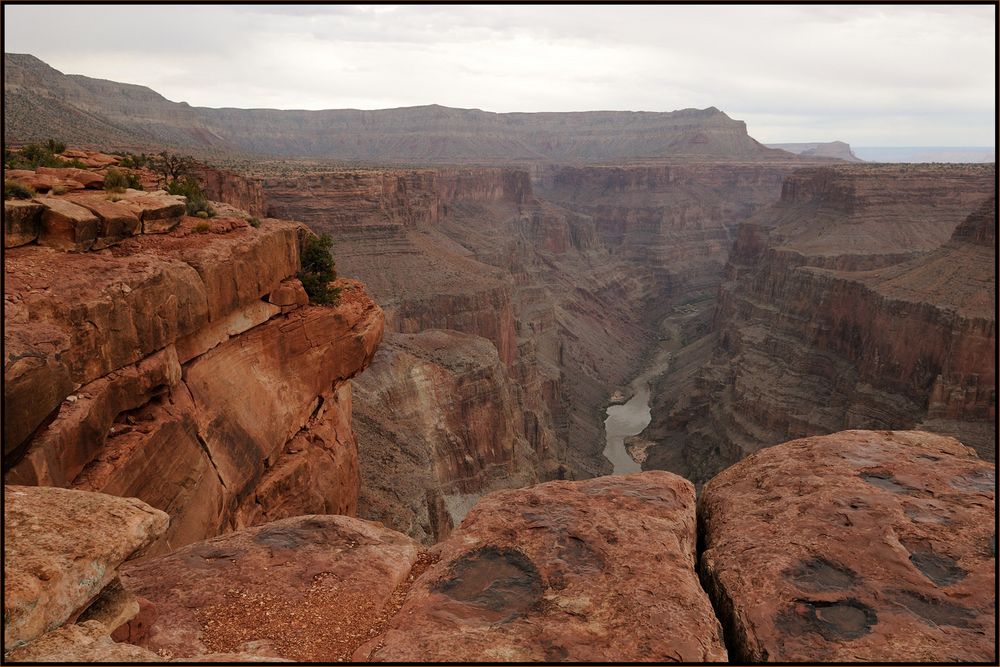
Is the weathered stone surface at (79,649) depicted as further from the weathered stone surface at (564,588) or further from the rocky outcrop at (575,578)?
the weathered stone surface at (564,588)

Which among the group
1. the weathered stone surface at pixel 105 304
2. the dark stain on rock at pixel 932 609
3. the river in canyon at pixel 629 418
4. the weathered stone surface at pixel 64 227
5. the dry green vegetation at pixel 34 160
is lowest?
the river in canyon at pixel 629 418

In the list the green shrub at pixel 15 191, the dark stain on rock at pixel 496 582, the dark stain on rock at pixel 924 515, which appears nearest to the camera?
the dark stain on rock at pixel 496 582

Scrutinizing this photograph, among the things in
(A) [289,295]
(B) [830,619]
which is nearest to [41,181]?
(A) [289,295]

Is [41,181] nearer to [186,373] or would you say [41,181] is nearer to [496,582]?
[186,373]

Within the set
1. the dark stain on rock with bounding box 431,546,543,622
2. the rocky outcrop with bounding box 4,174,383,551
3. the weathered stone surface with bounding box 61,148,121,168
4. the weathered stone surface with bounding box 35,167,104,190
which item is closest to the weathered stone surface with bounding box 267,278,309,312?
the rocky outcrop with bounding box 4,174,383,551

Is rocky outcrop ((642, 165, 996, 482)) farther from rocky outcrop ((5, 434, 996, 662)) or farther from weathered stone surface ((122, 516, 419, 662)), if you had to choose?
weathered stone surface ((122, 516, 419, 662))

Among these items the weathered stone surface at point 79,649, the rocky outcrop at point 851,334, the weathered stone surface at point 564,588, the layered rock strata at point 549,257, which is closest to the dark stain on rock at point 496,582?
the weathered stone surface at point 564,588

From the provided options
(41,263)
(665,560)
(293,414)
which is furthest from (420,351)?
(665,560)
